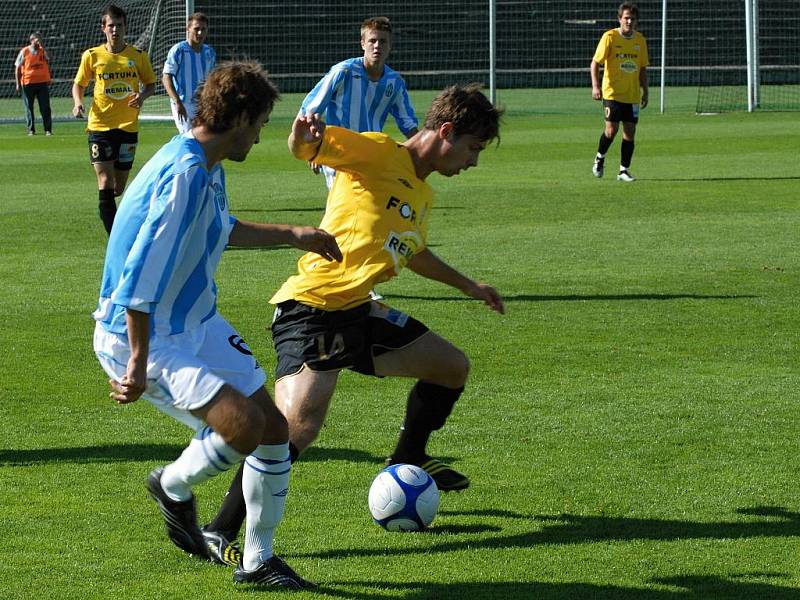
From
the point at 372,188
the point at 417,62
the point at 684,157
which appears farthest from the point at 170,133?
the point at 372,188

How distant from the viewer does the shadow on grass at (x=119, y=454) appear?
19.7ft

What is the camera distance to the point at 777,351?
27.0ft

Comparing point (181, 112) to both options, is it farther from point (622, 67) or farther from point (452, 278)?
point (452, 278)

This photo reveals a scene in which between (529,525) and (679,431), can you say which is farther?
(679,431)

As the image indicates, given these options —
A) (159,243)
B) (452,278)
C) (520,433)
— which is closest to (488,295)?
(452,278)

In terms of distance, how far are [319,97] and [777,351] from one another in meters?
4.17

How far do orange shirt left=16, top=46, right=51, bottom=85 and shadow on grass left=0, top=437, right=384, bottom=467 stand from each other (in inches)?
908

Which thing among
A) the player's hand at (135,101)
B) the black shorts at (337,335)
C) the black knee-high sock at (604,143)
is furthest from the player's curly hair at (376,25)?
the black knee-high sock at (604,143)

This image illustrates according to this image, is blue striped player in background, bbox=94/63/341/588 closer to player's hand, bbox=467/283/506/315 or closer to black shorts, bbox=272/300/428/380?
black shorts, bbox=272/300/428/380

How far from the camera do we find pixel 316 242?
178 inches

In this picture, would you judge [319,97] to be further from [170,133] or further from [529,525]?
[170,133]

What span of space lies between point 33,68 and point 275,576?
82.6 ft

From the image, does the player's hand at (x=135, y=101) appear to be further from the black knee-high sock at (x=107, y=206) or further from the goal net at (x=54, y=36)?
the goal net at (x=54, y=36)

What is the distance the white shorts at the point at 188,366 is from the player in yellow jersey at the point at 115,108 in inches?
355
